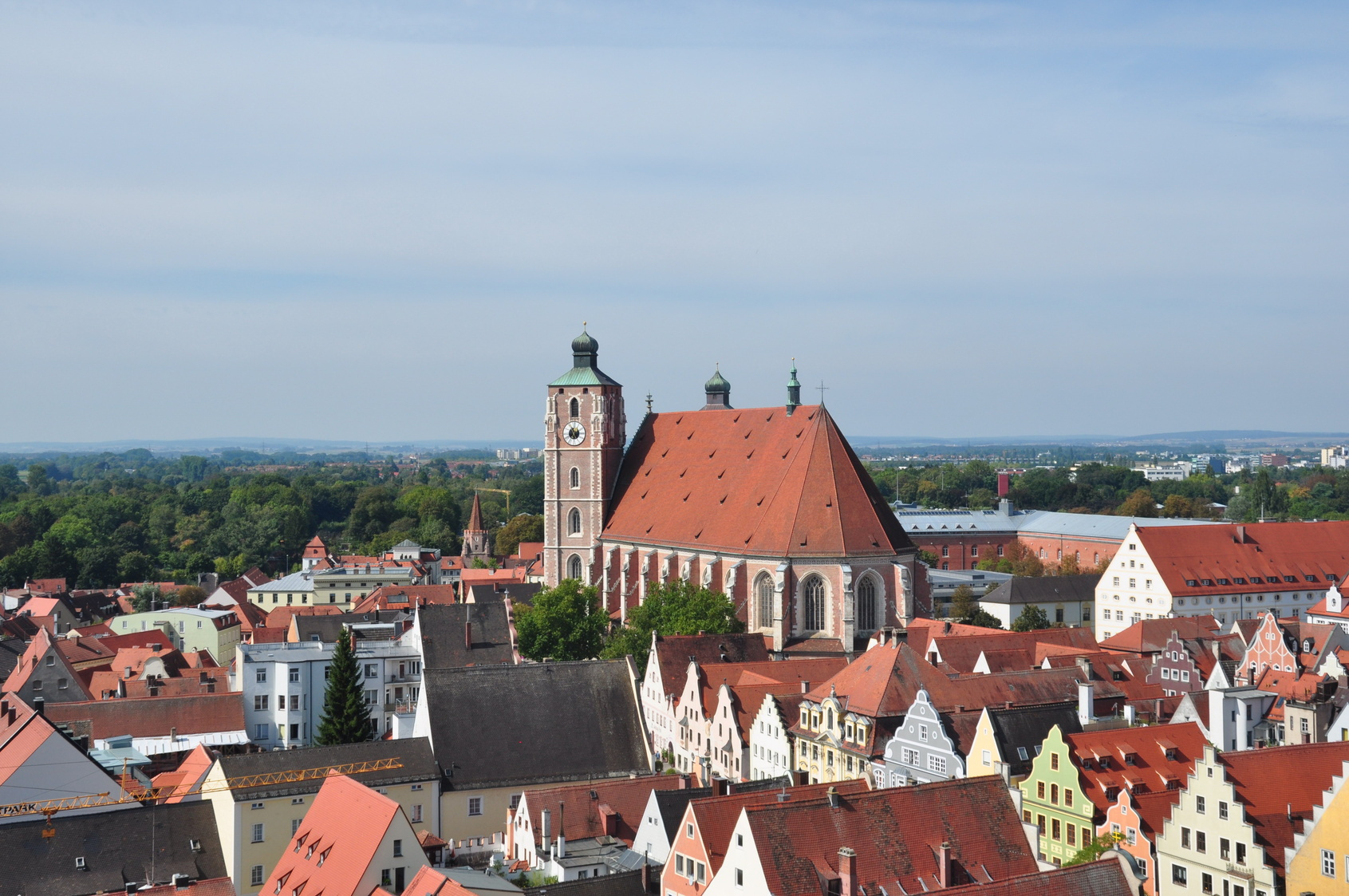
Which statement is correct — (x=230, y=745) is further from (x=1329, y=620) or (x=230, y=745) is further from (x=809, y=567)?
(x=1329, y=620)

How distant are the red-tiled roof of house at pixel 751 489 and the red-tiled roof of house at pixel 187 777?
34.6 m

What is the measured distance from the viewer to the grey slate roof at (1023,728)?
137ft

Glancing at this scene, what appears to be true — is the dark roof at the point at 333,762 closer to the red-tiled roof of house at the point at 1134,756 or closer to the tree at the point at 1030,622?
the red-tiled roof of house at the point at 1134,756

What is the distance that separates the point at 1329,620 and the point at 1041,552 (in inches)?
2848

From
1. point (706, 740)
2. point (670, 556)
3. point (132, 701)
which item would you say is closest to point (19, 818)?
point (132, 701)

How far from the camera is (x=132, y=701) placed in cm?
5966

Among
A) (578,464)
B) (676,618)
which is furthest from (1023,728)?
(578,464)

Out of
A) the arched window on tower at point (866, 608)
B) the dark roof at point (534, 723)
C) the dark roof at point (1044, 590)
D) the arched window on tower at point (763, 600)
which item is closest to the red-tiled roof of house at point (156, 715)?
the dark roof at point (534, 723)

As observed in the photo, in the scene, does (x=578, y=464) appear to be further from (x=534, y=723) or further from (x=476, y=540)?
(x=476, y=540)

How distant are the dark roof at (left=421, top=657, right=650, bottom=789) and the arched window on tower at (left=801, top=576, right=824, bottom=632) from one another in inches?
757

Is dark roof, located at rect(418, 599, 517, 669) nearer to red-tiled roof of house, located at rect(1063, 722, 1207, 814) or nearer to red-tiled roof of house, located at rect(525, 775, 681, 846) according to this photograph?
red-tiled roof of house, located at rect(525, 775, 681, 846)

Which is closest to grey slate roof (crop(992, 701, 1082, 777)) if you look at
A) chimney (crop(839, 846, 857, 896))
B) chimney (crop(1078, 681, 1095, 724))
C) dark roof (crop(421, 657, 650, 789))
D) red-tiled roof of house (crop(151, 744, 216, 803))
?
chimney (crop(1078, 681, 1095, 724))

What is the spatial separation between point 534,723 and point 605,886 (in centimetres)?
1821

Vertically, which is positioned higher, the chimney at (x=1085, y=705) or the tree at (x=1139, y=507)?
the chimney at (x=1085, y=705)
